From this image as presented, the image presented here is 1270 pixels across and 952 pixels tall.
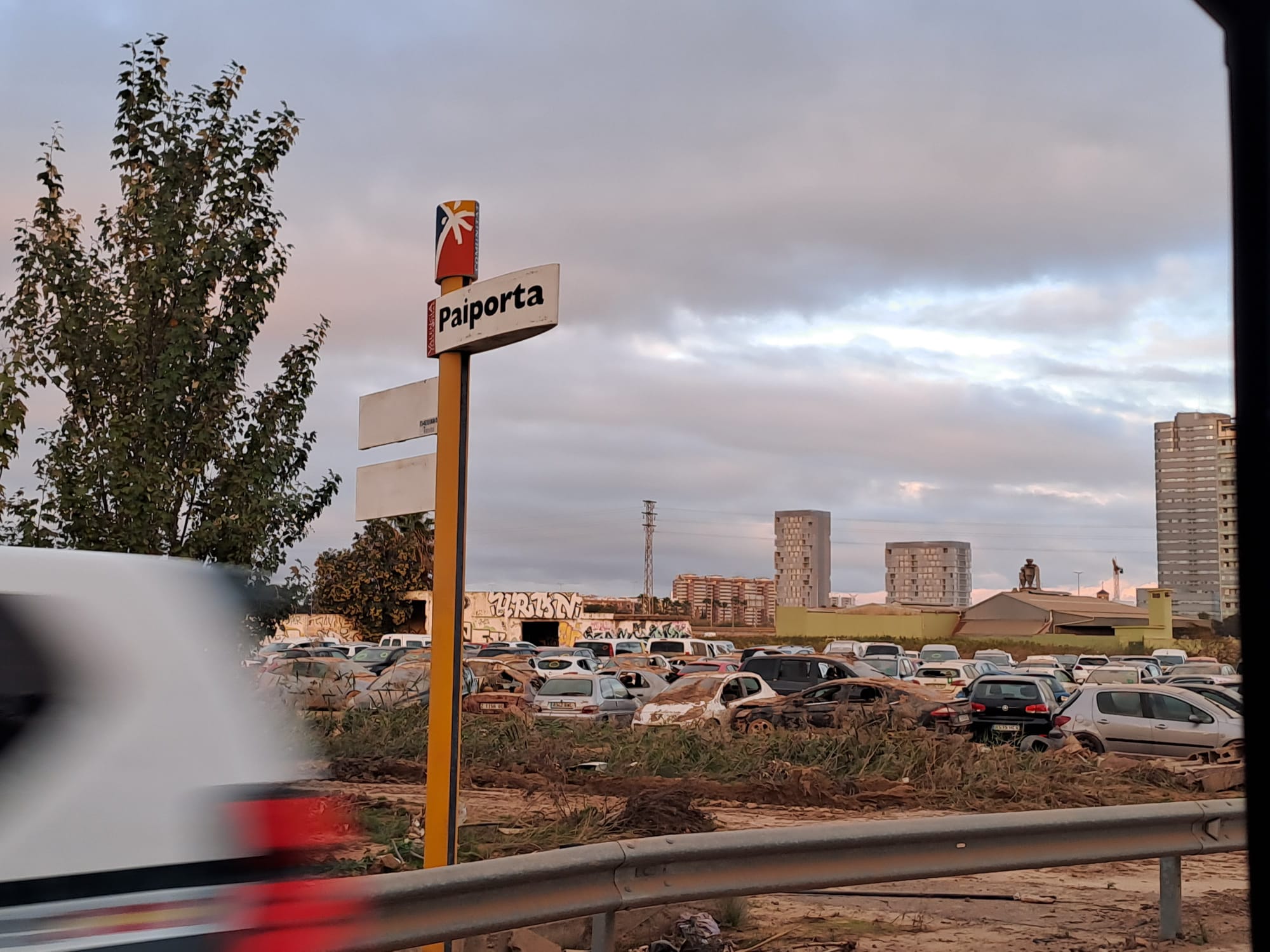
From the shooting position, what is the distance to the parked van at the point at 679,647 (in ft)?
149

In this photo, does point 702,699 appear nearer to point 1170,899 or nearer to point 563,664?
point 563,664

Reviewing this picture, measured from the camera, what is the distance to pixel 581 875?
5.52 metres

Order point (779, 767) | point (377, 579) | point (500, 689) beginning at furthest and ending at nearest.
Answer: point (377, 579) < point (500, 689) < point (779, 767)

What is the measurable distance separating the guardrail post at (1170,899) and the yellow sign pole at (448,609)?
432cm

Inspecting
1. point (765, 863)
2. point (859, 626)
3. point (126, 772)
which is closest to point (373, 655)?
point (765, 863)

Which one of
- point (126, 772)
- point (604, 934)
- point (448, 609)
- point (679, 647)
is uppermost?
point (448, 609)

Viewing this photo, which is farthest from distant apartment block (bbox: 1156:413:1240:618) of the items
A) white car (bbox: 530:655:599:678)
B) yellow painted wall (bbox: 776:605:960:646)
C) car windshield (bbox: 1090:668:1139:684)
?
white car (bbox: 530:655:599:678)

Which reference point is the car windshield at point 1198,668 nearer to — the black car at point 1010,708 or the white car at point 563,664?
the white car at point 563,664

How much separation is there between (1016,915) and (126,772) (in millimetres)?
7039

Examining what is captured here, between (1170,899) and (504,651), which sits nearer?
(1170,899)

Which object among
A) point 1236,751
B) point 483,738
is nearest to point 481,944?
point 483,738

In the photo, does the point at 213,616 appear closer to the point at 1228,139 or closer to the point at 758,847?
the point at 1228,139

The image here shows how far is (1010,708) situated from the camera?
21406 millimetres

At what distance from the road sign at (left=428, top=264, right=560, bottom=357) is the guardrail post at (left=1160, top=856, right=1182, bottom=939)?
4926 millimetres
